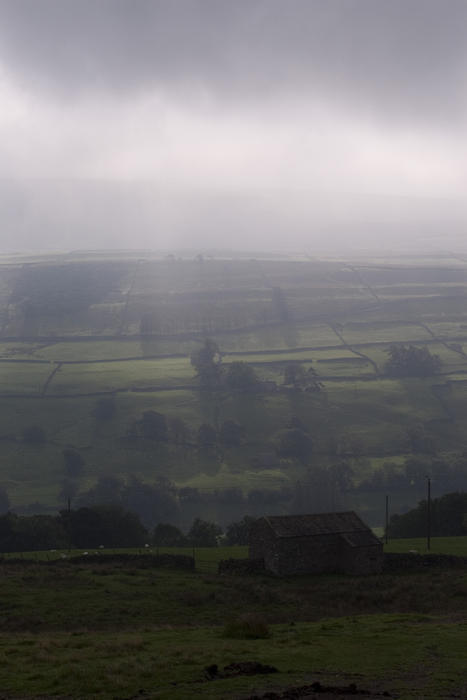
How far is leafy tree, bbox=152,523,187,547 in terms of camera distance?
229 feet

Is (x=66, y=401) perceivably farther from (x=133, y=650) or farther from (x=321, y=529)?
(x=133, y=650)

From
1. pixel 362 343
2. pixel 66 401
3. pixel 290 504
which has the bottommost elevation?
pixel 290 504

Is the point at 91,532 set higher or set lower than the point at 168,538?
higher

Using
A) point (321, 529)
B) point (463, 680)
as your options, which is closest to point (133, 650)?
point (463, 680)

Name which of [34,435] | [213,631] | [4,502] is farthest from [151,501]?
[213,631]

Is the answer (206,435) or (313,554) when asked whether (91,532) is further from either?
(206,435)

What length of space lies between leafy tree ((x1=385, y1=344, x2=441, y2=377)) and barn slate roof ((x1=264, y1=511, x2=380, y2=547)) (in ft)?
379

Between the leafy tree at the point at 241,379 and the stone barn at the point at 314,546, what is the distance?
10780cm

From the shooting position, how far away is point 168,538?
7088 cm

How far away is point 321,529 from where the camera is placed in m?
47.5

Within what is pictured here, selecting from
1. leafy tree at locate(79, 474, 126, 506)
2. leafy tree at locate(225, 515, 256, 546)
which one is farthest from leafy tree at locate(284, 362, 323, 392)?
leafy tree at locate(225, 515, 256, 546)

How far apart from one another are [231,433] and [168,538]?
6277cm

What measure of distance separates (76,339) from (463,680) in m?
183

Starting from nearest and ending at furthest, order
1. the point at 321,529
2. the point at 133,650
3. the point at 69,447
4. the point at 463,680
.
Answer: the point at 463,680
the point at 133,650
the point at 321,529
the point at 69,447
